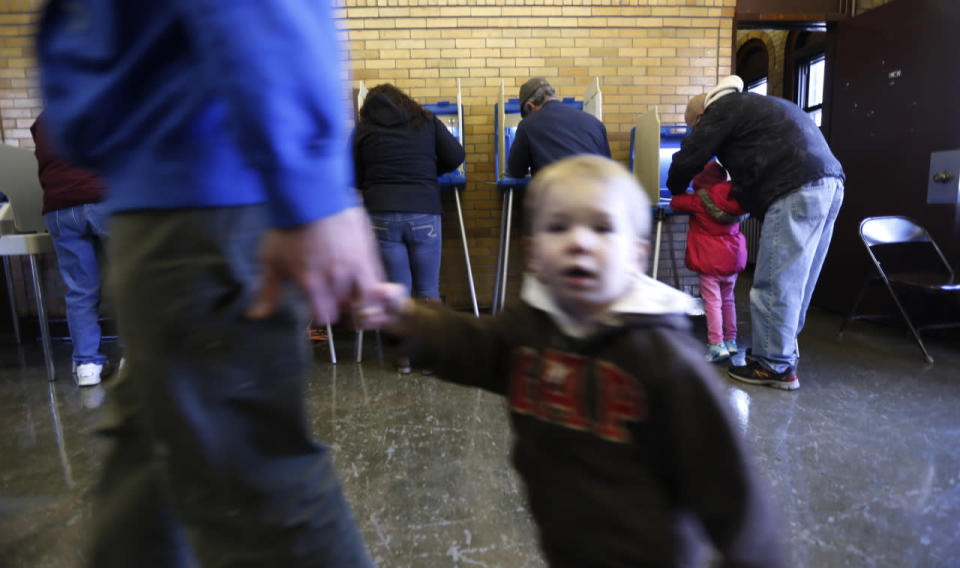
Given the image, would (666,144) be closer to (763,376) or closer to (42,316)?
(763,376)

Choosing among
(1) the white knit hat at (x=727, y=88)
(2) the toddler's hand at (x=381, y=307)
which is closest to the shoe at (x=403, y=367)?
(1) the white knit hat at (x=727, y=88)

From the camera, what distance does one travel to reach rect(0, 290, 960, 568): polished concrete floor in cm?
136

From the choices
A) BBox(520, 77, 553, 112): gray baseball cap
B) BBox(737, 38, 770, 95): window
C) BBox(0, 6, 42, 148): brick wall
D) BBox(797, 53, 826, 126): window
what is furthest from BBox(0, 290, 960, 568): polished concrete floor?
BBox(737, 38, 770, 95): window

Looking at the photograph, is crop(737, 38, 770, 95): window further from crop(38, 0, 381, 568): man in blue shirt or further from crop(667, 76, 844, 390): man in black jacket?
crop(38, 0, 381, 568): man in blue shirt

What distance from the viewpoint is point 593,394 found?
0.73 meters

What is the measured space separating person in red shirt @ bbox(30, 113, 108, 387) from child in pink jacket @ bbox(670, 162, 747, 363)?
297 cm

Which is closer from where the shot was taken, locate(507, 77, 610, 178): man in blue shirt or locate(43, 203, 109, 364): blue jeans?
locate(43, 203, 109, 364): blue jeans

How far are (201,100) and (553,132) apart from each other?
2.51m

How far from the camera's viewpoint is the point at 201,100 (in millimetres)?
580

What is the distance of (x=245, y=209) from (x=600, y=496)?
1.78ft

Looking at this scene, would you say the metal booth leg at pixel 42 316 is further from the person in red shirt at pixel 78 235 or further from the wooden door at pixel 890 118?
the wooden door at pixel 890 118

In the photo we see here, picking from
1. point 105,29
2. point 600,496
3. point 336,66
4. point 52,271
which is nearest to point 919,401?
point 600,496

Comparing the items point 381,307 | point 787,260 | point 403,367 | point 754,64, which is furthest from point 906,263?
point 754,64

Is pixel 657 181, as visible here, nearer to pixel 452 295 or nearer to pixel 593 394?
pixel 452 295
